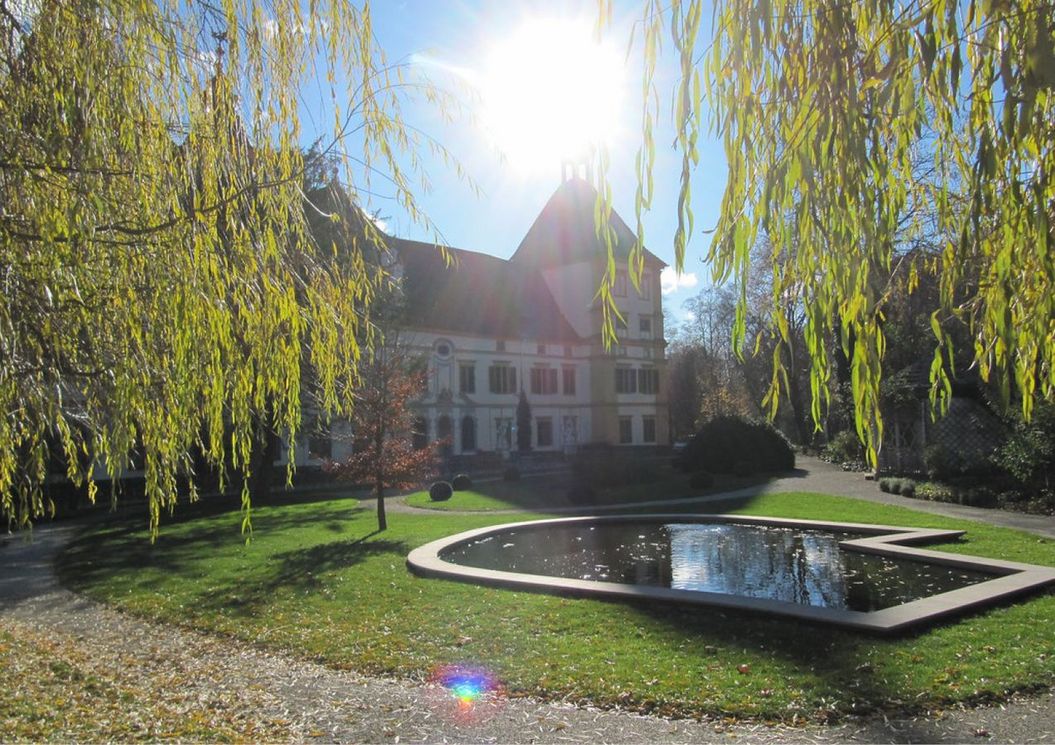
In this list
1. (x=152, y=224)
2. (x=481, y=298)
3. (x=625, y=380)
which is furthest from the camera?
(x=625, y=380)

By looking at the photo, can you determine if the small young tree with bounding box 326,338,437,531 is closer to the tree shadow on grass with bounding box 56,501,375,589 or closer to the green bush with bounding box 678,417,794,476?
the tree shadow on grass with bounding box 56,501,375,589

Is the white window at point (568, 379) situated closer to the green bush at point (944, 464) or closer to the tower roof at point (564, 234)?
the tower roof at point (564, 234)

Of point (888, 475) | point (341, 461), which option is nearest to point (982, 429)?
point (888, 475)

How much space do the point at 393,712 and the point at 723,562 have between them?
7366mm

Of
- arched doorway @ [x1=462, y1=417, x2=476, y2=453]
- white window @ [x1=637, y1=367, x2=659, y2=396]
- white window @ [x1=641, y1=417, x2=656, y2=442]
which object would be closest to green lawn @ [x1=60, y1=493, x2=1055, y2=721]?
arched doorway @ [x1=462, y1=417, x2=476, y2=453]

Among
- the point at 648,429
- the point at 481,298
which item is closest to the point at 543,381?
the point at 481,298

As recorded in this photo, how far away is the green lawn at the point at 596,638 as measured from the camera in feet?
18.5

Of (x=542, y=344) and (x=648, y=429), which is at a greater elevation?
(x=542, y=344)

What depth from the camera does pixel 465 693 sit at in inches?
233

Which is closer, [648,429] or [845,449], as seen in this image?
[845,449]

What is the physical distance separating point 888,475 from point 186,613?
74.6 feet

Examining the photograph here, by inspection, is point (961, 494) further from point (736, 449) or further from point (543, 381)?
point (543, 381)

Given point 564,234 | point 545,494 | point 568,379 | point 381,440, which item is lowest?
point 545,494

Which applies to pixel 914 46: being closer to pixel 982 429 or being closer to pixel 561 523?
pixel 561 523
